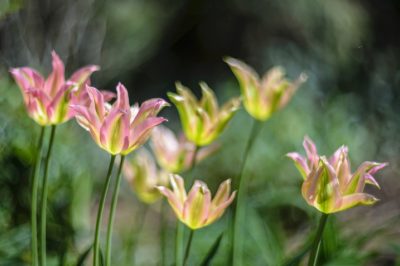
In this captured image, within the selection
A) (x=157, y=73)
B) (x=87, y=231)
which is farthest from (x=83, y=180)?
(x=157, y=73)

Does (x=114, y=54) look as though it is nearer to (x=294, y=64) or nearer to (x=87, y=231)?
(x=294, y=64)

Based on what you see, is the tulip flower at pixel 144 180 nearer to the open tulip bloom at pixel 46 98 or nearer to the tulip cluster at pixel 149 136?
the tulip cluster at pixel 149 136

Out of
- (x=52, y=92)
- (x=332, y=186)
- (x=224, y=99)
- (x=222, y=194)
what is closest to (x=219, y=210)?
(x=222, y=194)

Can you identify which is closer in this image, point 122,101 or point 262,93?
point 122,101

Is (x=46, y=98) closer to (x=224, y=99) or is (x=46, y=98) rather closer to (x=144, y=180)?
(x=144, y=180)

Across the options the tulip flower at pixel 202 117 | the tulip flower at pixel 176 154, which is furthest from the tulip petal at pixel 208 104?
the tulip flower at pixel 176 154

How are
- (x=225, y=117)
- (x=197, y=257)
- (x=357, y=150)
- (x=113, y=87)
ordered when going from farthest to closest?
(x=113, y=87) < (x=357, y=150) < (x=197, y=257) < (x=225, y=117)

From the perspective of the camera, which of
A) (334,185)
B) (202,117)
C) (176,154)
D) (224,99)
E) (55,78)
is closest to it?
(334,185)
